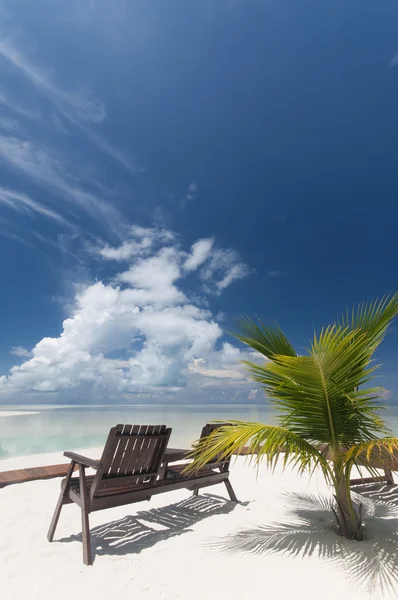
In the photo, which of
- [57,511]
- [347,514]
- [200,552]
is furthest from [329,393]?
[57,511]

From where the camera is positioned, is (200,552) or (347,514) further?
(347,514)

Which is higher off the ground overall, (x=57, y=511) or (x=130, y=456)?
(x=130, y=456)

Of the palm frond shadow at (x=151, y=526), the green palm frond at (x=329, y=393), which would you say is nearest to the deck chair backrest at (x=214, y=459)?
the palm frond shadow at (x=151, y=526)

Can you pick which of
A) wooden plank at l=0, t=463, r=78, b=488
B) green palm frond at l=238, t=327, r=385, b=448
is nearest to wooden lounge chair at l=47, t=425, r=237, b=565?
green palm frond at l=238, t=327, r=385, b=448

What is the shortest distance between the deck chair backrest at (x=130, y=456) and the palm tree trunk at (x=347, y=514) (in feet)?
6.00

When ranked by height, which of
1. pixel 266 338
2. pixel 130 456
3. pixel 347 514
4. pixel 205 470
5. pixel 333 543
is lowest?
pixel 333 543

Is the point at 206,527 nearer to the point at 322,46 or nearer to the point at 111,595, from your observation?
the point at 111,595

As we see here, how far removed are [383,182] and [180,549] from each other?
26958 mm

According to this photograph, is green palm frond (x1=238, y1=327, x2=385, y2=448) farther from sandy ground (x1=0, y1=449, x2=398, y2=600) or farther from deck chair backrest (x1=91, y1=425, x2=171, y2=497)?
deck chair backrest (x1=91, y1=425, x2=171, y2=497)

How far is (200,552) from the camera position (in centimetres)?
320

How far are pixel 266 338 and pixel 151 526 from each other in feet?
8.34

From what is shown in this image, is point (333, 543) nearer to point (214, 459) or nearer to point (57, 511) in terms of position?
point (214, 459)

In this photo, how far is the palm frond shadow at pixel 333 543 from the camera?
2.75 metres

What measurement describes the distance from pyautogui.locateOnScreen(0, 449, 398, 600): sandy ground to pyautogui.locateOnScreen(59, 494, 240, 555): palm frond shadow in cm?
1
